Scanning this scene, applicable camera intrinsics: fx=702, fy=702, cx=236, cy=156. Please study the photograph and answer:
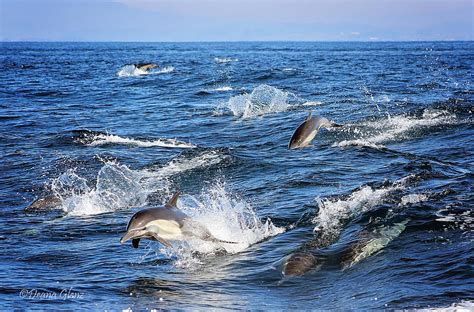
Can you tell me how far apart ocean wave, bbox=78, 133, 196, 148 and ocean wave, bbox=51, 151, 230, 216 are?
2847mm

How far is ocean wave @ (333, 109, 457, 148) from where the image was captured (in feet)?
59.1

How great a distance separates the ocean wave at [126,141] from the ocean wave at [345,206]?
7620mm

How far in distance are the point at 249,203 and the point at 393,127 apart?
328 inches

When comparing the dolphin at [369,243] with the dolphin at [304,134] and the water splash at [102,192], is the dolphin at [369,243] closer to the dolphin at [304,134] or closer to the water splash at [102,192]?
the dolphin at [304,134]

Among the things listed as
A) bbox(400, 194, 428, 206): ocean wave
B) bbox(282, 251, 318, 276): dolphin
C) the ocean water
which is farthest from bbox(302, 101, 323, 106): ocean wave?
bbox(282, 251, 318, 276): dolphin

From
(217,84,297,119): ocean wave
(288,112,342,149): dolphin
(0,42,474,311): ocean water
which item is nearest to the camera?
(0,42,474,311): ocean water

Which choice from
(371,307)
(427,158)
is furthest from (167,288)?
(427,158)

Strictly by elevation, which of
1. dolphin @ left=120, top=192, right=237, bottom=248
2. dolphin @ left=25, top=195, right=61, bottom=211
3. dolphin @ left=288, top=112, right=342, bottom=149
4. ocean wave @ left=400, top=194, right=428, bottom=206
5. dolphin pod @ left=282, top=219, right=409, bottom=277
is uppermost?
dolphin @ left=288, top=112, right=342, bottom=149

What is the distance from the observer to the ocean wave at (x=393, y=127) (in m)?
18.0

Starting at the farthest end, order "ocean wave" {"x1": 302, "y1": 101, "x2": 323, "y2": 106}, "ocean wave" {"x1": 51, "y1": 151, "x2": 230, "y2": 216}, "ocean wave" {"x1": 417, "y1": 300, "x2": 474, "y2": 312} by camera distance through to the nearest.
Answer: "ocean wave" {"x1": 302, "y1": 101, "x2": 323, "y2": 106}, "ocean wave" {"x1": 51, "y1": 151, "x2": 230, "y2": 216}, "ocean wave" {"x1": 417, "y1": 300, "x2": 474, "y2": 312}

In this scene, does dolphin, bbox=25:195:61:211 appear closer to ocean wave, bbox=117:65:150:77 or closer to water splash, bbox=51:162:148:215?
water splash, bbox=51:162:148:215

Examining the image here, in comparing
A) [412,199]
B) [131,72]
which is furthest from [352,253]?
[131,72]

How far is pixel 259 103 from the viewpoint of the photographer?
26141 millimetres

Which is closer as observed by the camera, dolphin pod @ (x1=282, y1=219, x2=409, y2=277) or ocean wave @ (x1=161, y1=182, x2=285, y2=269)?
dolphin pod @ (x1=282, y1=219, x2=409, y2=277)
